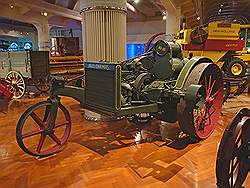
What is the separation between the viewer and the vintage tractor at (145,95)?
2924mm

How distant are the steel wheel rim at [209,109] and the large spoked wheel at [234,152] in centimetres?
128

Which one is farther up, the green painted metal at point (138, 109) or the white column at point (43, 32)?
the white column at point (43, 32)

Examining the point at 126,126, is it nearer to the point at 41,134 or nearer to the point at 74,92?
the point at 74,92

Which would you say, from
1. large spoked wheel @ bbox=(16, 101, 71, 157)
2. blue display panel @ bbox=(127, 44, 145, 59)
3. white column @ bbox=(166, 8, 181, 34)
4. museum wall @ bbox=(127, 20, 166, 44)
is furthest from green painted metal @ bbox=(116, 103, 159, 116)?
blue display panel @ bbox=(127, 44, 145, 59)

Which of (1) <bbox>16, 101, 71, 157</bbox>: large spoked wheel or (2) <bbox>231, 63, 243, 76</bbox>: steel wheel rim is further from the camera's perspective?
(2) <bbox>231, 63, 243, 76</bbox>: steel wheel rim

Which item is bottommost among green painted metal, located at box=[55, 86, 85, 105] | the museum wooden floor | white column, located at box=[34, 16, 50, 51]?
the museum wooden floor

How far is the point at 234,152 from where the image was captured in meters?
1.89

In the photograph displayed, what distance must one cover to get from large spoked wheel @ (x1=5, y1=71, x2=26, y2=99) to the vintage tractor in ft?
11.1

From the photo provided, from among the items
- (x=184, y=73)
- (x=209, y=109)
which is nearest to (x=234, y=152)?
(x=184, y=73)

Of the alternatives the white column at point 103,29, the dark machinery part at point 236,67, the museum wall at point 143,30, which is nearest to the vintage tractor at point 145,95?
the white column at point 103,29

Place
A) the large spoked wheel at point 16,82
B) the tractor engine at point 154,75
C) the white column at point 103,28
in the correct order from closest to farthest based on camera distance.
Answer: the tractor engine at point 154,75, the white column at point 103,28, the large spoked wheel at point 16,82

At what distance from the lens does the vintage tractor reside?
9.59ft

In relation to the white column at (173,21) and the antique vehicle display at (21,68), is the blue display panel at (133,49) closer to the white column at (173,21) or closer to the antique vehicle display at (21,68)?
the white column at (173,21)

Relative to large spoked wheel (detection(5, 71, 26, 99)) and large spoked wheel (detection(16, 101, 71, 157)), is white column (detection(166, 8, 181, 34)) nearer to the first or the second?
large spoked wheel (detection(5, 71, 26, 99))
